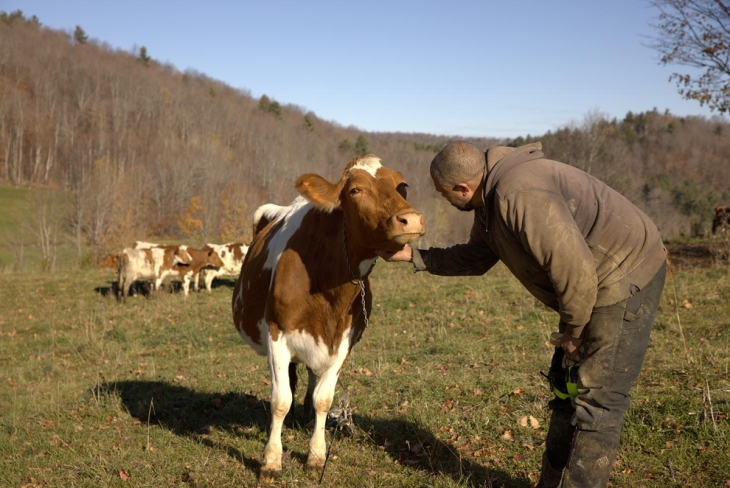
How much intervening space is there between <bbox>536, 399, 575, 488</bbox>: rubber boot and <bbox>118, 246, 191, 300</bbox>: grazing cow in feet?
56.8

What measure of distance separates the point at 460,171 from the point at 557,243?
71 centimetres

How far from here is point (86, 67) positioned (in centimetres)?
10200

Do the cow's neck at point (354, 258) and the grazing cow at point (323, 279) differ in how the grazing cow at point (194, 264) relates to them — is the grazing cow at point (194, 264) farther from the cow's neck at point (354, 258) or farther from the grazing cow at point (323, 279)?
the cow's neck at point (354, 258)

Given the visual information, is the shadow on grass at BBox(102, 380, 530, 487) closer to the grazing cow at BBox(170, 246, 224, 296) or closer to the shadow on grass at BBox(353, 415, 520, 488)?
the shadow on grass at BBox(353, 415, 520, 488)

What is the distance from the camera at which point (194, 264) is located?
68.9 ft

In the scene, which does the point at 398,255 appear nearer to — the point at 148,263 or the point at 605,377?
the point at 605,377

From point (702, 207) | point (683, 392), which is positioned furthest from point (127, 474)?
point (702, 207)

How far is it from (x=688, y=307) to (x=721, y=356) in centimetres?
359

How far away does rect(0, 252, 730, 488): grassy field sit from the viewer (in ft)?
15.5

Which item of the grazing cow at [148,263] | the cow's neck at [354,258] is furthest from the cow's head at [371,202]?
the grazing cow at [148,263]

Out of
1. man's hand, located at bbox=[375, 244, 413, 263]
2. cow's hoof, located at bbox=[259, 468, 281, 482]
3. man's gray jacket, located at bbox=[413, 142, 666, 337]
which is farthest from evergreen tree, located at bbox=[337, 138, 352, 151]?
man's gray jacket, located at bbox=[413, 142, 666, 337]

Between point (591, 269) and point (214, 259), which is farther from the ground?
point (591, 269)

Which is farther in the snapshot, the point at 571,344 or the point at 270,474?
the point at 270,474

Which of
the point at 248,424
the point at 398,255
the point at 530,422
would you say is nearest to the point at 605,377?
the point at 398,255
